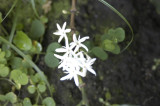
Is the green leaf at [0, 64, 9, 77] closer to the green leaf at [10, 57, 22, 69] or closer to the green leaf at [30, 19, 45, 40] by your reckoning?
the green leaf at [10, 57, 22, 69]

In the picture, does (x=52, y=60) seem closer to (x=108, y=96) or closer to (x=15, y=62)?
(x=15, y=62)

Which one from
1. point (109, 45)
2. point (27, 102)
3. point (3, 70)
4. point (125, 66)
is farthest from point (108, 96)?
point (3, 70)

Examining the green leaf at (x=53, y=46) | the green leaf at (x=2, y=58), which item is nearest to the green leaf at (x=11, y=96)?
the green leaf at (x=2, y=58)

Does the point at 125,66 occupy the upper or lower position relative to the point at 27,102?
upper

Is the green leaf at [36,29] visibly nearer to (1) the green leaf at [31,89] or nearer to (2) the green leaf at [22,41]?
(2) the green leaf at [22,41]

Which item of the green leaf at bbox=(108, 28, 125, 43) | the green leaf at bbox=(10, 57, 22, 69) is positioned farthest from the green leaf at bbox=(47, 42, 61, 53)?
the green leaf at bbox=(108, 28, 125, 43)

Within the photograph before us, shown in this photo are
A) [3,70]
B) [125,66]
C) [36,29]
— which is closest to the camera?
[3,70]

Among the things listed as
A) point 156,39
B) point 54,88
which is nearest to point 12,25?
point 54,88
